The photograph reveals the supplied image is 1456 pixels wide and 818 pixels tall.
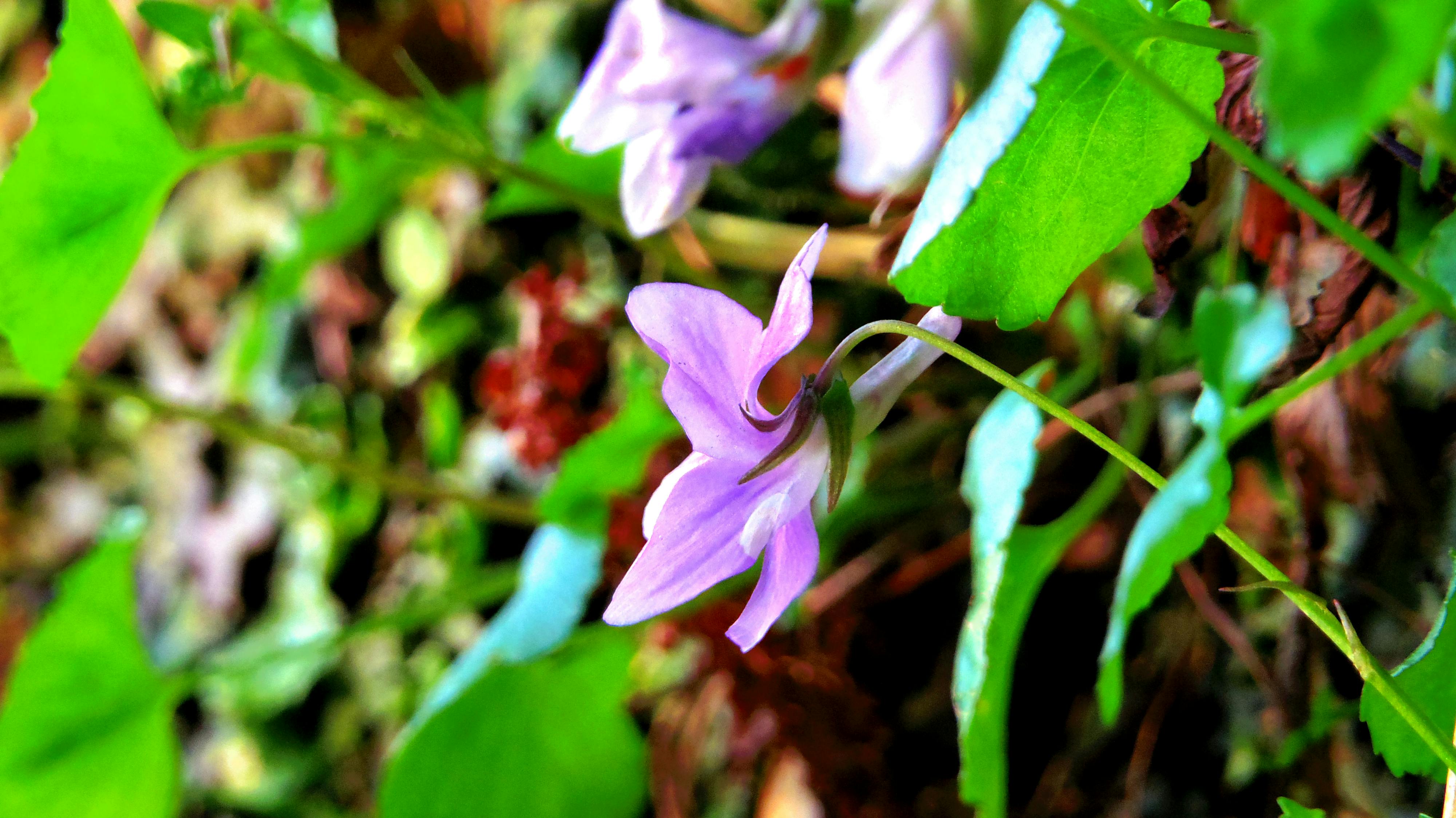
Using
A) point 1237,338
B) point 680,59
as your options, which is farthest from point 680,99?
point 1237,338

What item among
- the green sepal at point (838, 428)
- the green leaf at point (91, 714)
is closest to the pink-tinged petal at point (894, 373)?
the green sepal at point (838, 428)

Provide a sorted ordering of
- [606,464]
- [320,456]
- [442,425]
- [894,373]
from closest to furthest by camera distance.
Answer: [894,373], [606,464], [320,456], [442,425]

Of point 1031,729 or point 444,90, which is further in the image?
point 444,90

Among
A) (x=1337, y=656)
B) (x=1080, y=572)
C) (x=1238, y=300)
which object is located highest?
(x=1238, y=300)

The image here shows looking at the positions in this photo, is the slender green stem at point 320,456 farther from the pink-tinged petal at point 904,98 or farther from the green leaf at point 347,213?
the pink-tinged petal at point 904,98

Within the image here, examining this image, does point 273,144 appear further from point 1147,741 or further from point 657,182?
point 1147,741

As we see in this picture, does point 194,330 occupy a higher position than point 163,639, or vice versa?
point 194,330

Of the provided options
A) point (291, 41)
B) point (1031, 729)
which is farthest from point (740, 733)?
point (291, 41)

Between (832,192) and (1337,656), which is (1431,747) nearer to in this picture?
(1337,656)
